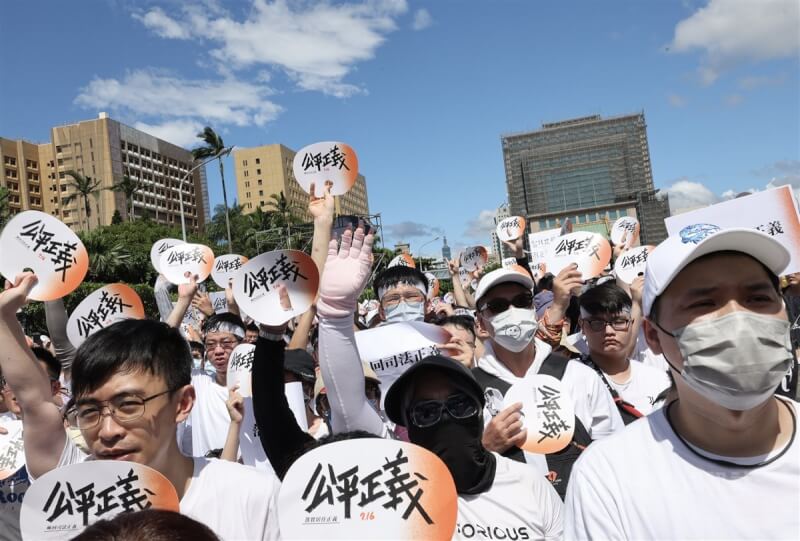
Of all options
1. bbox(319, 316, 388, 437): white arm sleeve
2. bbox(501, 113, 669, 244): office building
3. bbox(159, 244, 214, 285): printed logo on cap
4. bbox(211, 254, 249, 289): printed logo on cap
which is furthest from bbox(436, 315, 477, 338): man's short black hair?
bbox(501, 113, 669, 244): office building

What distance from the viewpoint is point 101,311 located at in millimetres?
4453

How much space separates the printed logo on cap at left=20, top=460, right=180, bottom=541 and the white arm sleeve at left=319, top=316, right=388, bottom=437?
30.3 inches

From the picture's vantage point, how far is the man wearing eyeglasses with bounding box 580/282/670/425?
12.8ft

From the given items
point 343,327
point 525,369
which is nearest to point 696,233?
point 343,327

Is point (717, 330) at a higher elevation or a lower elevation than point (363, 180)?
lower

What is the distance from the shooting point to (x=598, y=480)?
170 centimetres

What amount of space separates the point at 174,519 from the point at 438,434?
1.24m

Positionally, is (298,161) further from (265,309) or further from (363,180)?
(363,180)

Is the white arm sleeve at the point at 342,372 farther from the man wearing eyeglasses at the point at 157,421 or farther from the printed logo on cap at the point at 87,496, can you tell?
the printed logo on cap at the point at 87,496

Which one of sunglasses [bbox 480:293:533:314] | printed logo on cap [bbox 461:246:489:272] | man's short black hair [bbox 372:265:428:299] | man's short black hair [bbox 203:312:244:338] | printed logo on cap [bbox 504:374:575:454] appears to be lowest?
printed logo on cap [bbox 504:374:575:454]

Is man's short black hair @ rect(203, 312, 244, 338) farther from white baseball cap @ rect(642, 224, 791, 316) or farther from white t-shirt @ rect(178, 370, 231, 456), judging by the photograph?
white baseball cap @ rect(642, 224, 791, 316)

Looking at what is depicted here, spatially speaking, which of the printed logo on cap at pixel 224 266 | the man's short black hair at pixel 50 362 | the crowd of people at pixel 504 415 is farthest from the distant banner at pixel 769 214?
the printed logo on cap at pixel 224 266

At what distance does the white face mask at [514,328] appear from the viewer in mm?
3494

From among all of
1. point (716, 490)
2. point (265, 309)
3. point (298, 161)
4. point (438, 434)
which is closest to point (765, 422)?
point (716, 490)
